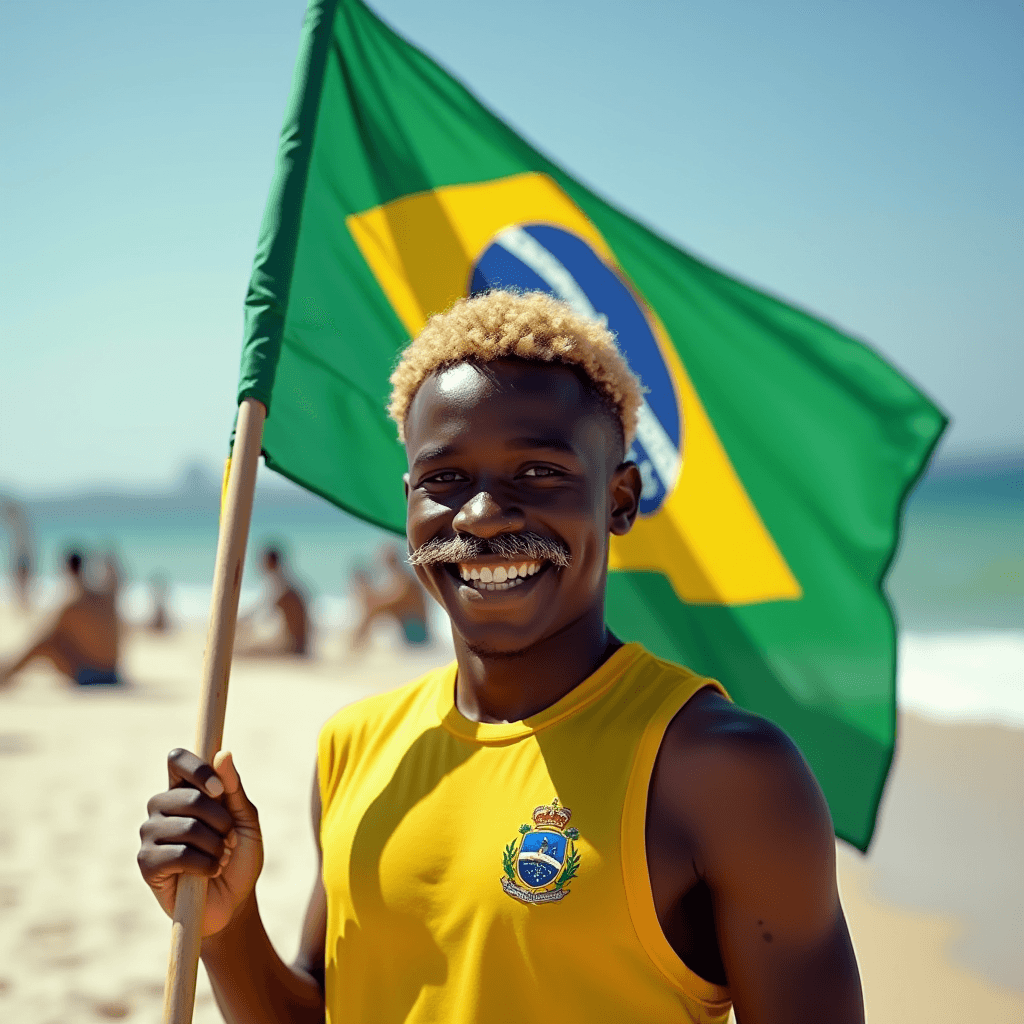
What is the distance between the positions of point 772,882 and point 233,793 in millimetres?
868

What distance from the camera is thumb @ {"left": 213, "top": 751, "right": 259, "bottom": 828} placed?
1818 millimetres

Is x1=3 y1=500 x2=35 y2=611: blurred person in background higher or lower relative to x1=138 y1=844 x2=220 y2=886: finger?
lower

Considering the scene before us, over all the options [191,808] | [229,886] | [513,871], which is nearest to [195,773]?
[191,808]

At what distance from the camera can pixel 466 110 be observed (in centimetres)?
330

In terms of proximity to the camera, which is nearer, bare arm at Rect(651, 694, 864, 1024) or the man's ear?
bare arm at Rect(651, 694, 864, 1024)

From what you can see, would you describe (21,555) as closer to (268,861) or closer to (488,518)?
(268,861)

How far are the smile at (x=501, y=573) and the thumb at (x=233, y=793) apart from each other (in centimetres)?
49

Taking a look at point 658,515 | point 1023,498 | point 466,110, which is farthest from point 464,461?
point 1023,498

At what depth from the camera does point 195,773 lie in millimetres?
1786

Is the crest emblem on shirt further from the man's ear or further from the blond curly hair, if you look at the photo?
the blond curly hair

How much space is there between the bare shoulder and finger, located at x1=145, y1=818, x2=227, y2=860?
697mm

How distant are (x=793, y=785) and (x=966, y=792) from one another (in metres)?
7.20

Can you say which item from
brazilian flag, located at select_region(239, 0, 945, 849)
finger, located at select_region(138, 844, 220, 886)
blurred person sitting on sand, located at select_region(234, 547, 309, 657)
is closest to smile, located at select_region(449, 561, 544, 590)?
finger, located at select_region(138, 844, 220, 886)

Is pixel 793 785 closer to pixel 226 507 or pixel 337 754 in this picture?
pixel 337 754
